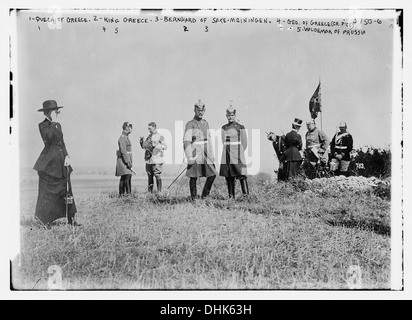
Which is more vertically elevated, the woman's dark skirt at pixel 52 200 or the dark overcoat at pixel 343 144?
the dark overcoat at pixel 343 144

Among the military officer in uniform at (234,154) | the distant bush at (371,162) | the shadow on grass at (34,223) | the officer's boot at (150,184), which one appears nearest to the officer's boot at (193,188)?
the military officer in uniform at (234,154)

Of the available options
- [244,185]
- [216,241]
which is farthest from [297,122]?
[216,241]

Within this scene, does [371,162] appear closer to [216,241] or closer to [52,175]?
[216,241]

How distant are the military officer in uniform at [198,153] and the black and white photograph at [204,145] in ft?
0.04

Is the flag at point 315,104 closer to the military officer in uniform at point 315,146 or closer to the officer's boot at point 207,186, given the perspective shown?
the military officer in uniform at point 315,146

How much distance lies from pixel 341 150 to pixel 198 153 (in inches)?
57.3

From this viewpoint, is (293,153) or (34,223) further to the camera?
(293,153)

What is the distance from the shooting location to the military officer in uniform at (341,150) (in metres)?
4.57

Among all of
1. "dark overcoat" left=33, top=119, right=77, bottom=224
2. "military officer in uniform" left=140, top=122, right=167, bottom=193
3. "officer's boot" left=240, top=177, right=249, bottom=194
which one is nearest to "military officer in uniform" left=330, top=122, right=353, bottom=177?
"officer's boot" left=240, top=177, right=249, bottom=194

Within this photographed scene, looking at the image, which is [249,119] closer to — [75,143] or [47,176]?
[75,143]

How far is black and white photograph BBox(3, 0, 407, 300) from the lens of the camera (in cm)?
426

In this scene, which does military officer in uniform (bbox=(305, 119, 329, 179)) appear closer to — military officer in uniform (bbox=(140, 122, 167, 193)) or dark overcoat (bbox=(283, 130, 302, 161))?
dark overcoat (bbox=(283, 130, 302, 161))

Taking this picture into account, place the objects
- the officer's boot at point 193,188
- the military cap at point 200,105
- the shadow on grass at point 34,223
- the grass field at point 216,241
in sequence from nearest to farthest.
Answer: the grass field at point 216,241 < the shadow on grass at point 34,223 < the military cap at point 200,105 < the officer's boot at point 193,188

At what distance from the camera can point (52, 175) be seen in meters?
4.43
